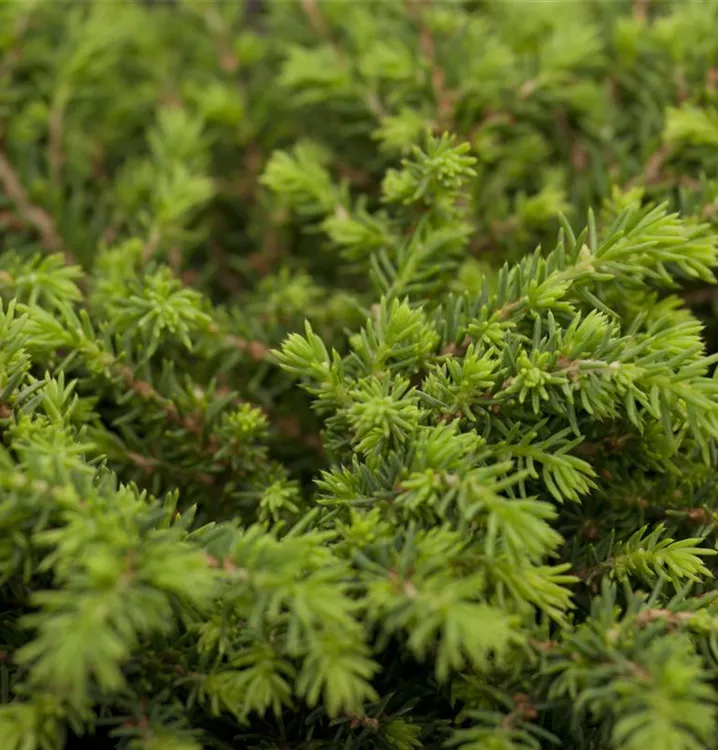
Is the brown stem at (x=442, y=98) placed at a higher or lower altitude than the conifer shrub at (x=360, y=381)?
higher

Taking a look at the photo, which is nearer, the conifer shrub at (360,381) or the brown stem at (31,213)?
the conifer shrub at (360,381)

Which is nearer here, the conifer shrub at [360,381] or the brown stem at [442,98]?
the conifer shrub at [360,381]

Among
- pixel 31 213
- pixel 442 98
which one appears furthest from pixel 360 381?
pixel 31 213

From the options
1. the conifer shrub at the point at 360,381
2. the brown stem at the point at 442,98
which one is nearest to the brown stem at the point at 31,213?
the conifer shrub at the point at 360,381

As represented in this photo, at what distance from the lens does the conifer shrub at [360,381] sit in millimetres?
659

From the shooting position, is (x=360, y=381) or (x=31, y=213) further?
(x=31, y=213)

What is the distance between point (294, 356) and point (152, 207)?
16.5 inches

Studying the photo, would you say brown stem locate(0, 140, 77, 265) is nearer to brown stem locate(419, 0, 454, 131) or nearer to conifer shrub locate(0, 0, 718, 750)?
conifer shrub locate(0, 0, 718, 750)

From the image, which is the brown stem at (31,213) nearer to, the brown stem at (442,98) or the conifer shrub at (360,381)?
the conifer shrub at (360,381)

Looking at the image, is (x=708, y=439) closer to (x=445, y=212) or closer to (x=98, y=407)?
(x=445, y=212)

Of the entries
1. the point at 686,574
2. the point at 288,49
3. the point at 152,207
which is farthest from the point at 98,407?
the point at 686,574

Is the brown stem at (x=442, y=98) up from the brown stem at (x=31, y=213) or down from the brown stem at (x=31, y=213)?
up

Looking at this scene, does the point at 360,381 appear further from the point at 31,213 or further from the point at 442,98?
the point at 31,213

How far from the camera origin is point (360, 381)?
760 mm
